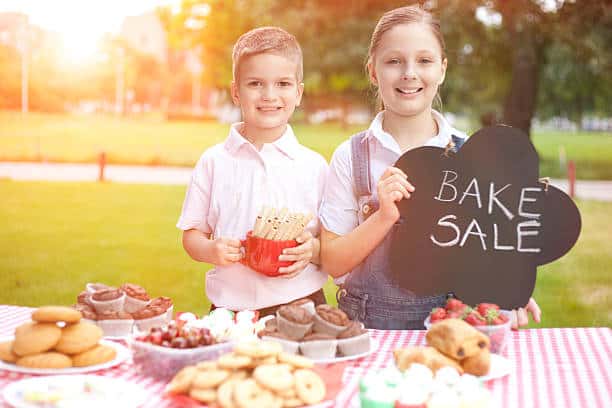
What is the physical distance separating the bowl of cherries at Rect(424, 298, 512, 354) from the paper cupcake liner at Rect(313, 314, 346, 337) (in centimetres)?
29

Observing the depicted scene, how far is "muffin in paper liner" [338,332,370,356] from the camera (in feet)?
6.16

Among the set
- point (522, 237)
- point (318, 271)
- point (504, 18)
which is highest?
point (504, 18)

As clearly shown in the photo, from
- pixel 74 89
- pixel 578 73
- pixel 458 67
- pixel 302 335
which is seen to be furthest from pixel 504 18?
pixel 302 335

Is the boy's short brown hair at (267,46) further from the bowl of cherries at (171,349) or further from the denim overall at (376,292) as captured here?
the bowl of cherries at (171,349)

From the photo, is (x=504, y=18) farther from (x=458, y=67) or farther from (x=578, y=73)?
(x=578, y=73)

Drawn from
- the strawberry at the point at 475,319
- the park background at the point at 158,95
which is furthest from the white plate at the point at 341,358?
the park background at the point at 158,95

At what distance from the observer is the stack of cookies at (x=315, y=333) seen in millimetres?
1826

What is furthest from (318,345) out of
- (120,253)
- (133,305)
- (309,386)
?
(120,253)

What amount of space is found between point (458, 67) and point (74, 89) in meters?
4.87

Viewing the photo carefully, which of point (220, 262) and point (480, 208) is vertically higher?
point (480, 208)

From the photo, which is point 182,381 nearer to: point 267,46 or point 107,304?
point 107,304

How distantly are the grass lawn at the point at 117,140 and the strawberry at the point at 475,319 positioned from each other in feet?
25.3

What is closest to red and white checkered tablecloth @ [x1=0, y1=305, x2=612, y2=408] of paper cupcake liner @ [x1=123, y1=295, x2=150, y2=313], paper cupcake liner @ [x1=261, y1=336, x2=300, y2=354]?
paper cupcake liner @ [x1=261, y1=336, x2=300, y2=354]

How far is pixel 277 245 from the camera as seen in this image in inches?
87.0
